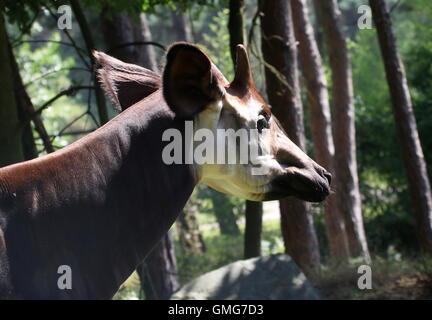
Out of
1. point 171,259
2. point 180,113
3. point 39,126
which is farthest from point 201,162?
point 171,259

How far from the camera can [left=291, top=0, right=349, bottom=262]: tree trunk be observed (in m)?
12.2

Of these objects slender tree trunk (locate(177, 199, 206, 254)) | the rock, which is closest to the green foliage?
slender tree trunk (locate(177, 199, 206, 254))

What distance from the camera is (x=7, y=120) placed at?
608cm

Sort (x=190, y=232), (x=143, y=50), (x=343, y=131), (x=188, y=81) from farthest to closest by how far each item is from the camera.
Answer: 1. (x=190, y=232)
2. (x=343, y=131)
3. (x=143, y=50)
4. (x=188, y=81)

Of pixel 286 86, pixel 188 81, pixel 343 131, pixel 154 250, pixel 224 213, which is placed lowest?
pixel 154 250

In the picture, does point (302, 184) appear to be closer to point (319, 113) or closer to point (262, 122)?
point (262, 122)

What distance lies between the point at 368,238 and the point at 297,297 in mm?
7879

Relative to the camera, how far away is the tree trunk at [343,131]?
12664 mm

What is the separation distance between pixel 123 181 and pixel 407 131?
7316 millimetres

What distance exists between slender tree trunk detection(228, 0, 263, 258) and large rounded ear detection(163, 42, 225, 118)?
125 inches

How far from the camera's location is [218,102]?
373 cm

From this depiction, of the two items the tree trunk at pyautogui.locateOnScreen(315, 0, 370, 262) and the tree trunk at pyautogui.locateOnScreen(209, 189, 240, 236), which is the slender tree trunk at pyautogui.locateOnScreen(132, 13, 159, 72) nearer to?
the tree trunk at pyautogui.locateOnScreen(315, 0, 370, 262)

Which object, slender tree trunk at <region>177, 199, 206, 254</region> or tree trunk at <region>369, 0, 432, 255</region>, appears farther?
slender tree trunk at <region>177, 199, 206, 254</region>

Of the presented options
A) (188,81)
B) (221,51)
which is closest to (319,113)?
(221,51)
